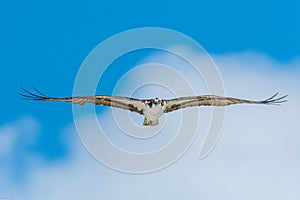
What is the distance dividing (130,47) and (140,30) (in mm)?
1958

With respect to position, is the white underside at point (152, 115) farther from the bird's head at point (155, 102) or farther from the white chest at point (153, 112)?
the bird's head at point (155, 102)

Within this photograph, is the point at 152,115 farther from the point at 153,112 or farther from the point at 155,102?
the point at 155,102

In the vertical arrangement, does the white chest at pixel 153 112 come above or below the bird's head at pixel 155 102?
below

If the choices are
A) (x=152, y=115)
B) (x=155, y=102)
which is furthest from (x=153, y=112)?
(x=155, y=102)

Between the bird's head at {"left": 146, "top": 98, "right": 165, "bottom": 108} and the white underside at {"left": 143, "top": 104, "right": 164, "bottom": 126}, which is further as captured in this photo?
the bird's head at {"left": 146, "top": 98, "right": 165, "bottom": 108}

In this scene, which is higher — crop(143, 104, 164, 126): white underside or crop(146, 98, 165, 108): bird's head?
crop(146, 98, 165, 108): bird's head

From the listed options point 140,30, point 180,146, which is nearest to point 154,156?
point 180,146

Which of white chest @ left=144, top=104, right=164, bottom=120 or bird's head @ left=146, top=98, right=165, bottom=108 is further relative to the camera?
bird's head @ left=146, top=98, right=165, bottom=108

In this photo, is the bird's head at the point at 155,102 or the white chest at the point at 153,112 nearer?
the white chest at the point at 153,112

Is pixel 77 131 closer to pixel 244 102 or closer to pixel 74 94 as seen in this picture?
pixel 74 94

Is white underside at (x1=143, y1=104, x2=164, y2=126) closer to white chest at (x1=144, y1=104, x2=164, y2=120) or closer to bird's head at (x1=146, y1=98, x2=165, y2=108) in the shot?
white chest at (x1=144, y1=104, x2=164, y2=120)

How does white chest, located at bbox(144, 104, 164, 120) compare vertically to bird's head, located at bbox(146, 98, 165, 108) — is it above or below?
below

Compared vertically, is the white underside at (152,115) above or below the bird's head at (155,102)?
below

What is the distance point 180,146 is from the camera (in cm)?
9244
